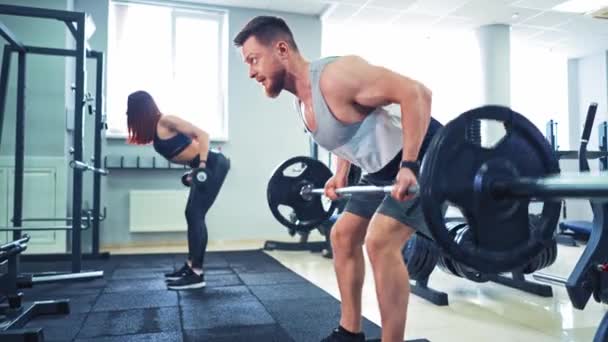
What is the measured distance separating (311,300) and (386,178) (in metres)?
1.24

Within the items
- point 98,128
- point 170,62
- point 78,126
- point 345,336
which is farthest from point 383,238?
point 170,62

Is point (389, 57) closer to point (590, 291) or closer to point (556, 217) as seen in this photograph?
point (590, 291)

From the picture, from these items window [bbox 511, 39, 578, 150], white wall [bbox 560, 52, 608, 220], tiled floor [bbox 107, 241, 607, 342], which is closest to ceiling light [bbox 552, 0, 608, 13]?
window [bbox 511, 39, 578, 150]

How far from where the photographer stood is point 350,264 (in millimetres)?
1586

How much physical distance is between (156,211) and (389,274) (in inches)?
149

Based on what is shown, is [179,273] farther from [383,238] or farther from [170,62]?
[170,62]

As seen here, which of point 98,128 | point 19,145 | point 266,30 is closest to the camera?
point 266,30

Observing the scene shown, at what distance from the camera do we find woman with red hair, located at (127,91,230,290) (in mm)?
2793

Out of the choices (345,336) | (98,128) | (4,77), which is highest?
(4,77)

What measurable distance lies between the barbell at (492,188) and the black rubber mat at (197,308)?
1032mm

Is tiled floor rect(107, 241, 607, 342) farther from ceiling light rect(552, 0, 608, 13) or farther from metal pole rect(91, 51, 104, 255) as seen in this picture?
ceiling light rect(552, 0, 608, 13)

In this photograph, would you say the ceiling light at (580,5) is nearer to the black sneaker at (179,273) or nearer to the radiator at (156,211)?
the radiator at (156,211)

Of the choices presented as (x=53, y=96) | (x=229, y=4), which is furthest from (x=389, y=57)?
(x=53, y=96)

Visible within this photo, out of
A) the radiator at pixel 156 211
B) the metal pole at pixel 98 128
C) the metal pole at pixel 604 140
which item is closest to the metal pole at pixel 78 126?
the metal pole at pixel 98 128
